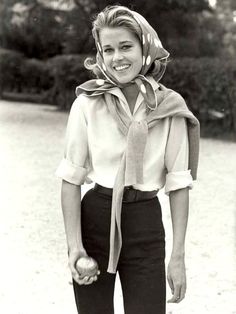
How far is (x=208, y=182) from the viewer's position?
7.82 meters

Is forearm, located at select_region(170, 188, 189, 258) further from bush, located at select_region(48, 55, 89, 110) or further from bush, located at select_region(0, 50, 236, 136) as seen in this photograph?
bush, located at select_region(48, 55, 89, 110)

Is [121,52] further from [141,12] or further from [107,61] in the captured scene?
[141,12]

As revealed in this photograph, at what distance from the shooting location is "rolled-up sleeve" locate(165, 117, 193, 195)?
6.56 feet

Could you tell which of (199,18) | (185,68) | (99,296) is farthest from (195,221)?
(199,18)

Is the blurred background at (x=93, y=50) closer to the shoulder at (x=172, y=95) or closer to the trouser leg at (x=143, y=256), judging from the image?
the shoulder at (x=172, y=95)

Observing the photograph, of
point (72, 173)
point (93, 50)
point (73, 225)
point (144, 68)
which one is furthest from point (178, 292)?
point (93, 50)

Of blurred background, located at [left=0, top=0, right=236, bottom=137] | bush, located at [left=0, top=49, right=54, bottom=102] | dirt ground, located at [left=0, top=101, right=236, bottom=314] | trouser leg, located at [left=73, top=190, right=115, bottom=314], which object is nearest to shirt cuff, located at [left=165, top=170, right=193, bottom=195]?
trouser leg, located at [left=73, top=190, right=115, bottom=314]

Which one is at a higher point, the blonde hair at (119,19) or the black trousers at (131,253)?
the blonde hair at (119,19)

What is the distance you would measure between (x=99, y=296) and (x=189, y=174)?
0.53 metres

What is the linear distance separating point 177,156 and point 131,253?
369 millimetres

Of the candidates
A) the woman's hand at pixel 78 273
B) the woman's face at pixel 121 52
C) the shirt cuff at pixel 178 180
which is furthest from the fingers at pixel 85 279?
the woman's face at pixel 121 52

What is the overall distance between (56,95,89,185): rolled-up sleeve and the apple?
10.3 inches

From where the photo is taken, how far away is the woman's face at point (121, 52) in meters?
1.97

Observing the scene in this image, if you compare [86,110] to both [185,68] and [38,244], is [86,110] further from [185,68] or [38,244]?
[185,68]
